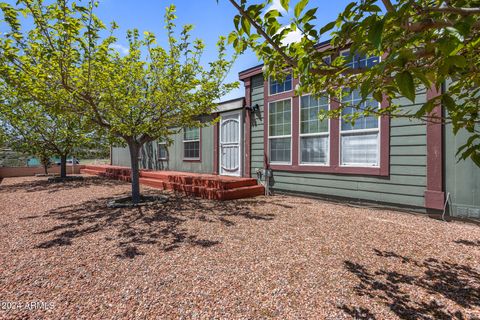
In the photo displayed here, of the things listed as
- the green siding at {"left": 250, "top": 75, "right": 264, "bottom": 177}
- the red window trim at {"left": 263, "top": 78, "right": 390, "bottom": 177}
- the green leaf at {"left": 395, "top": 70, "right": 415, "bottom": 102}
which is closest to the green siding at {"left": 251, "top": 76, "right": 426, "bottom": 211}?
the red window trim at {"left": 263, "top": 78, "right": 390, "bottom": 177}

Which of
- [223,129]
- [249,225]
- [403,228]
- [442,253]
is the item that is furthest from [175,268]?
[223,129]

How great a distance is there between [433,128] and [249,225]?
4323mm

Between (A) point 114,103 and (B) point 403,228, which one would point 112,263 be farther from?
(B) point 403,228

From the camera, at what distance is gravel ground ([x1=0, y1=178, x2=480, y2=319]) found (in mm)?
2117

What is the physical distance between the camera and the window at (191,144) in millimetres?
10859

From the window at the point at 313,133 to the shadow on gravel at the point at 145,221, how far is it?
2078mm

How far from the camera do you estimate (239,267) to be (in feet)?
9.35

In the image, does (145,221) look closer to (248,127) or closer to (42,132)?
(248,127)

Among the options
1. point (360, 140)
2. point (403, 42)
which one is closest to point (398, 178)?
point (360, 140)

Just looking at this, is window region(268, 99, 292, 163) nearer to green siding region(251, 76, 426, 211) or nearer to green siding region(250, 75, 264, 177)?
green siding region(250, 75, 264, 177)

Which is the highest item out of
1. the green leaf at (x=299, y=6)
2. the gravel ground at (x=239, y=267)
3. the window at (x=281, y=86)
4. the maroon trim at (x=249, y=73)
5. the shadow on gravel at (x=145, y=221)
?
the maroon trim at (x=249, y=73)

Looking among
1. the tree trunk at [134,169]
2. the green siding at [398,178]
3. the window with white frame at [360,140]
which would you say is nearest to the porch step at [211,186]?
the tree trunk at [134,169]

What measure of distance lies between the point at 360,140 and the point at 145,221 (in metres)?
5.44

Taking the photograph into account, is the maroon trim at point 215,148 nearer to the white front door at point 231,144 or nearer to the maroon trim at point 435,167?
the white front door at point 231,144
